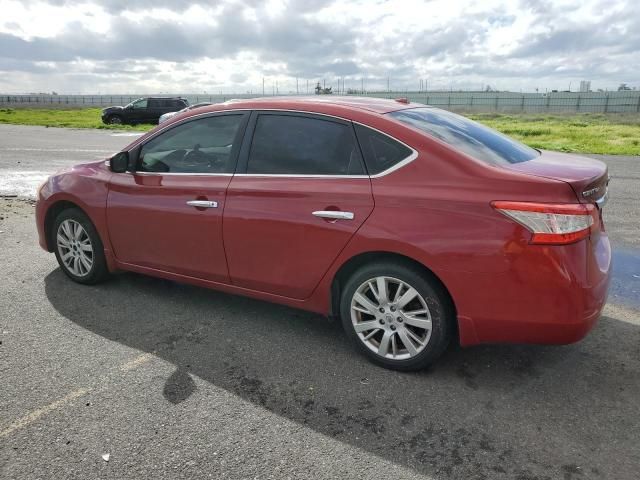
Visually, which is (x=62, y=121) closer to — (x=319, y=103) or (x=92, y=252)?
(x=92, y=252)

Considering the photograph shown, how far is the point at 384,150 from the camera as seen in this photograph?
3406mm

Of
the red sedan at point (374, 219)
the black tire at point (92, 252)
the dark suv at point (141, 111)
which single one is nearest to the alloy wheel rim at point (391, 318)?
the red sedan at point (374, 219)

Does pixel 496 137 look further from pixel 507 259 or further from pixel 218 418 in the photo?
pixel 218 418

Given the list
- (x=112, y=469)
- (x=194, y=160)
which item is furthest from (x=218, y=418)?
(x=194, y=160)

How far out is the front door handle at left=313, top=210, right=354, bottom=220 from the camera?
3387mm

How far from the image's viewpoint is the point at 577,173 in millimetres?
3205

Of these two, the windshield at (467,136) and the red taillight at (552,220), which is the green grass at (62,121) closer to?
the windshield at (467,136)

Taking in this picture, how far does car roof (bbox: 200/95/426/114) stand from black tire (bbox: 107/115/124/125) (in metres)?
29.3

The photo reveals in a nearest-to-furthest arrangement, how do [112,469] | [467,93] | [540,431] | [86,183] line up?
[112,469] → [540,431] → [86,183] → [467,93]

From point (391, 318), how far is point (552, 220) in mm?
1106

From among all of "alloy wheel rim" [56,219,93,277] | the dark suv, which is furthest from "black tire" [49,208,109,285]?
the dark suv

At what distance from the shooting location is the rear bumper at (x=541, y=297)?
288 cm

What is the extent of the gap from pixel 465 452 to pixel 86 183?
3.76m

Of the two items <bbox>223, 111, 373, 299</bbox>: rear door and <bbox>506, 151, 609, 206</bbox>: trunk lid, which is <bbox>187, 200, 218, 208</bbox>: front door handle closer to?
<bbox>223, 111, 373, 299</bbox>: rear door
